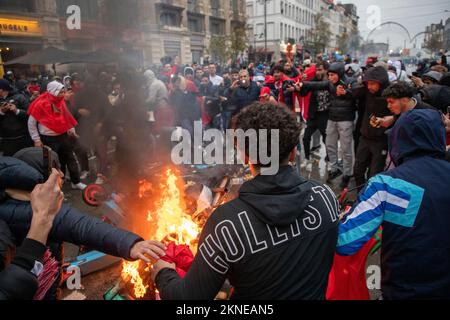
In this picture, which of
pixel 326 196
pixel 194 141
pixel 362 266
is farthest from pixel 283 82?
pixel 326 196

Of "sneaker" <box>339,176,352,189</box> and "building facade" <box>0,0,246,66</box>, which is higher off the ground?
"building facade" <box>0,0,246,66</box>

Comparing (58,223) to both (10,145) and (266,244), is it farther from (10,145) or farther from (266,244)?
(10,145)

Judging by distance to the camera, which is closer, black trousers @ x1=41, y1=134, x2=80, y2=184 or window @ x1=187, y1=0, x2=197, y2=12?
black trousers @ x1=41, y1=134, x2=80, y2=184

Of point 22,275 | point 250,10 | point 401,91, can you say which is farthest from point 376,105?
point 250,10

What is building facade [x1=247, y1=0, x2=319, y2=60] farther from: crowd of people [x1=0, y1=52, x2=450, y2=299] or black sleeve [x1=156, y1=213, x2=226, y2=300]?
black sleeve [x1=156, y1=213, x2=226, y2=300]

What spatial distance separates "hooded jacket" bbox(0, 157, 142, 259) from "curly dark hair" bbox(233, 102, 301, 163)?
104 centimetres

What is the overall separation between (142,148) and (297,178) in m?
Result: 5.65

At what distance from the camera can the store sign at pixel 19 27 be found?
694 inches

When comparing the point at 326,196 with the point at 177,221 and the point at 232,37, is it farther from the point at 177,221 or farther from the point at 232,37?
the point at 232,37

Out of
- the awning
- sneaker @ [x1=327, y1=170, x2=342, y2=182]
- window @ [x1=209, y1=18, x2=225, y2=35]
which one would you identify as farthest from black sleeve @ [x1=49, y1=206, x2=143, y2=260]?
window @ [x1=209, y1=18, x2=225, y2=35]

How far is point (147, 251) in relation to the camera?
1854 mm

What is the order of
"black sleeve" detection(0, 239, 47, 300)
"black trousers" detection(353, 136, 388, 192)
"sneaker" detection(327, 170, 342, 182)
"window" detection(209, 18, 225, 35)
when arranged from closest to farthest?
"black sleeve" detection(0, 239, 47, 300) → "black trousers" detection(353, 136, 388, 192) → "sneaker" detection(327, 170, 342, 182) → "window" detection(209, 18, 225, 35)

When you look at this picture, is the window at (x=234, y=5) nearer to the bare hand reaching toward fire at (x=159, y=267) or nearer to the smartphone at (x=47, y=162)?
the smartphone at (x=47, y=162)

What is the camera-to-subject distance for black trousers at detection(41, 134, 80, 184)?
227 inches
